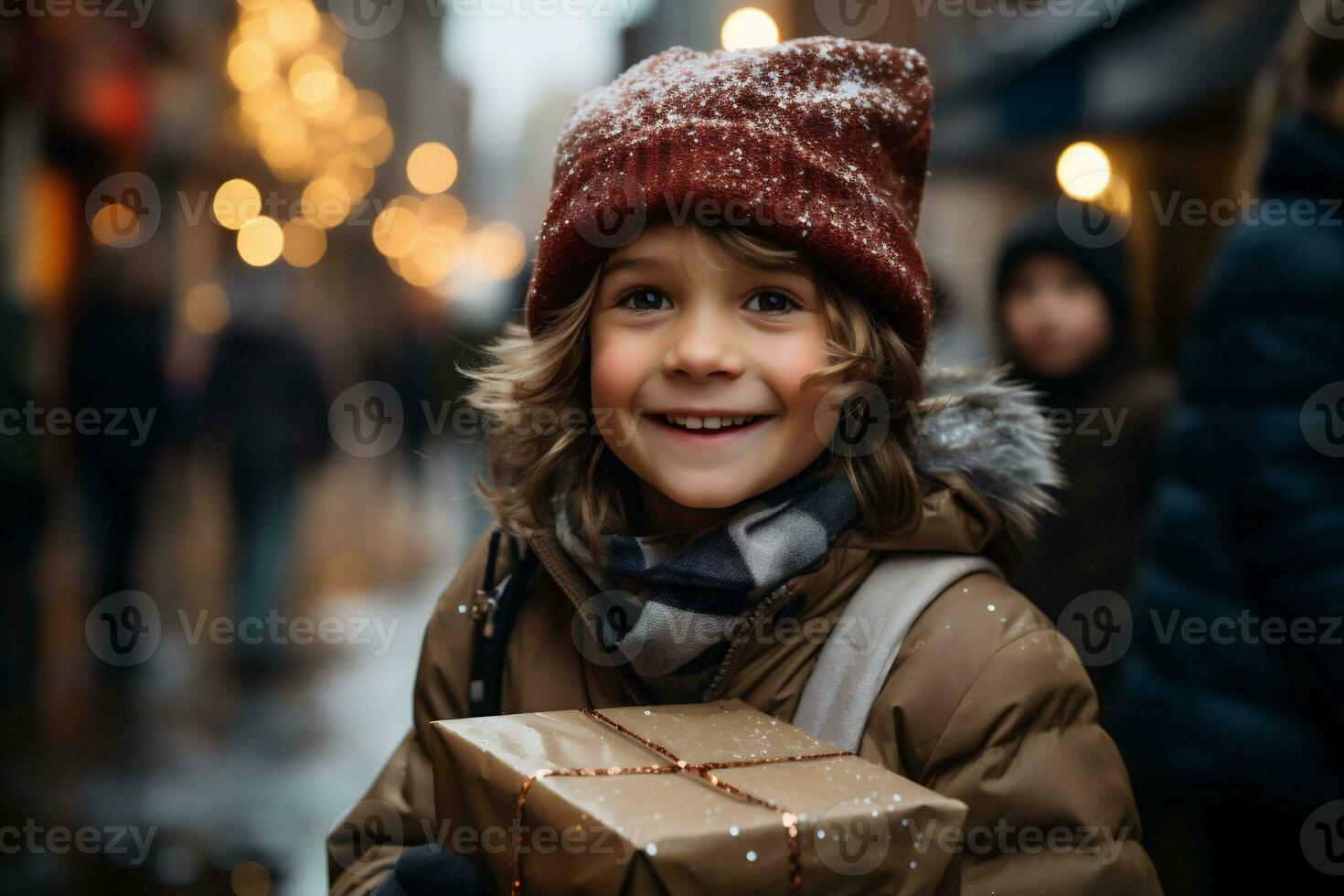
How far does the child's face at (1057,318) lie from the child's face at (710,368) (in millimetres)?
2317

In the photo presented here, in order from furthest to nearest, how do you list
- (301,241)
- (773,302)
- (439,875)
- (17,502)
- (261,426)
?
(301,241) → (261,426) → (17,502) → (773,302) → (439,875)

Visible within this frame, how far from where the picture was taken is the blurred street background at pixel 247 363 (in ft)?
16.5

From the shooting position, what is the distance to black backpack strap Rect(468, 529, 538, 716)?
6.57 ft

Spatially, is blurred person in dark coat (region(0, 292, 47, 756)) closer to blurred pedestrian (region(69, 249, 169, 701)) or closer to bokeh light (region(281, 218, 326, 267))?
blurred pedestrian (region(69, 249, 169, 701))

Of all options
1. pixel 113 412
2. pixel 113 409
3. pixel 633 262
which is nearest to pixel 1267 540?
pixel 633 262

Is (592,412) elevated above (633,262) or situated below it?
below

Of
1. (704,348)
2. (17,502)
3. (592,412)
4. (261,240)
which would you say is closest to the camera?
(704,348)

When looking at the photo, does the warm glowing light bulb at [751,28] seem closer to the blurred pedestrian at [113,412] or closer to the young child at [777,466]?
the blurred pedestrian at [113,412]

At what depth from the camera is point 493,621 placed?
6.73 feet

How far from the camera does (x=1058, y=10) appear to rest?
403 inches

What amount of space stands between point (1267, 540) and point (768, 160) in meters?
1.31

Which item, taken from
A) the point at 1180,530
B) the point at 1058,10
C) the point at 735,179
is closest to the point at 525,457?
the point at 735,179

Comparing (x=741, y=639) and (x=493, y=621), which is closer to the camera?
(x=741, y=639)

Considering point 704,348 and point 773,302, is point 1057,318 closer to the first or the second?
point 773,302
